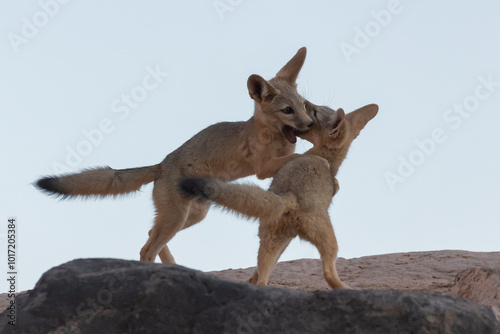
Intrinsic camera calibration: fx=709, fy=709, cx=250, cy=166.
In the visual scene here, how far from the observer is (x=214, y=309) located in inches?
189

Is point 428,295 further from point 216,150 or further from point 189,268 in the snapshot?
point 216,150

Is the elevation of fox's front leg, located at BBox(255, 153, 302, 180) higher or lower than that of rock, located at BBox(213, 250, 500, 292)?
higher

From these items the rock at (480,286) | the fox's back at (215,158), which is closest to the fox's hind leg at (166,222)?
the fox's back at (215,158)

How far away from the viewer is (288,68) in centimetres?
1028

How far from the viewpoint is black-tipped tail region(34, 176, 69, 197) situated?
27.5ft

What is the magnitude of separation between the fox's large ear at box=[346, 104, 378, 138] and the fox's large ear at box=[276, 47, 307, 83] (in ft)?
5.78

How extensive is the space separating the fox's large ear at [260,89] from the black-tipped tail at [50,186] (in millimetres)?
2812

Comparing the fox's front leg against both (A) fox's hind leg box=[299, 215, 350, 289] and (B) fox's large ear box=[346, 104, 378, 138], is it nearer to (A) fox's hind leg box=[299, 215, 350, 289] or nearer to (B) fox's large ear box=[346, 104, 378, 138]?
(B) fox's large ear box=[346, 104, 378, 138]

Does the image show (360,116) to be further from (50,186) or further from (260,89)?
(50,186)

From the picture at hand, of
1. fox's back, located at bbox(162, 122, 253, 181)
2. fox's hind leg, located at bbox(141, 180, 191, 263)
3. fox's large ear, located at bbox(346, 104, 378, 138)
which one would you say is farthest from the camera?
fox's back, located at bbox(162, 122, 253, 181)

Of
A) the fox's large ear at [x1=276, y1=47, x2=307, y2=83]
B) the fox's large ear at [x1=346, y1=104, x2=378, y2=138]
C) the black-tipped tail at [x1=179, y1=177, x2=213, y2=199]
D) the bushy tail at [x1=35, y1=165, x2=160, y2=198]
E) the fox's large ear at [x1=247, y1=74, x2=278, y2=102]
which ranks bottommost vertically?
the black-tipped tail at [x1=179, y1=177, x2=213, y2=199]

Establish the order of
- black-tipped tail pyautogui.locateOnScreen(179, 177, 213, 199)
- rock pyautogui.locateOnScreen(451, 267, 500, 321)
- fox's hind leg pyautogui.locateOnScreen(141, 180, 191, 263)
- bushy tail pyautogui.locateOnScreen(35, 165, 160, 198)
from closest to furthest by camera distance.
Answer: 1. black-tipped tail pyautogui.locateOnScreen(179, 177, 213, 199)
2. rock pyautogui.locateOnScreen(451, 267, 500, 321)
3. bushy tail pyautogui.locateOnScreen(35, 165, 160, 198)
4. fox's hind leg pyautogui.locateOnScreen(141, 180, 191, 263)

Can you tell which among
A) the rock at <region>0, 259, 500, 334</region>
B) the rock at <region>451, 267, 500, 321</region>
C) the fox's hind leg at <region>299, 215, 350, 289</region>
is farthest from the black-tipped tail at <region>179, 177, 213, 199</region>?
the rock at <region>451, 267, 500, 321</region>

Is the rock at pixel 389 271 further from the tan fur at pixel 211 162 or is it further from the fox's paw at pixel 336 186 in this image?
the fox's paw at pixel 336 186
